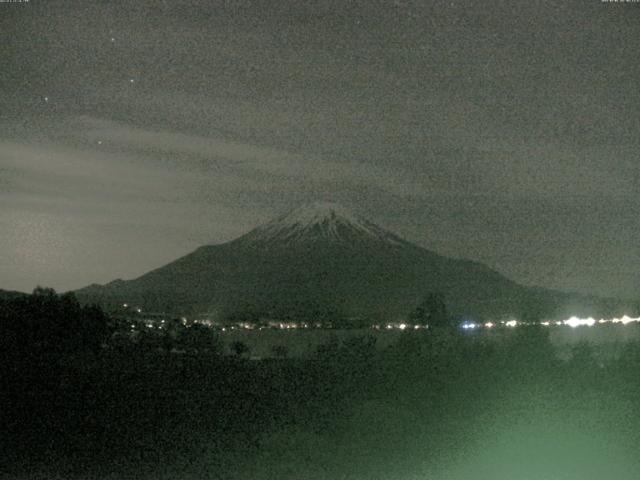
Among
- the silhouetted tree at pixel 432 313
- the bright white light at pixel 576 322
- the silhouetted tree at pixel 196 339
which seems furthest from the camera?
the silhouetted tree at pixel 432 313

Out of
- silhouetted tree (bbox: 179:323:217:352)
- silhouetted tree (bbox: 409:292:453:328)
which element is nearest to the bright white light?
silhouetted tree (bbox: 409:292:453:328)

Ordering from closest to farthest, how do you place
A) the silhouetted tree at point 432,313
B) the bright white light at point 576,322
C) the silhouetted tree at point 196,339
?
1. the silhouetted tree at point 196,339
2. the bright white light at point 576,322
3. the silhouetted tree at point 432,313

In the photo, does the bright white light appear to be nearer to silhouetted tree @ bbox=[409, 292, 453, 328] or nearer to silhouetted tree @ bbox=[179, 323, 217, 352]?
silhouetted tree @ bbox=[409, 292, 453, 328]

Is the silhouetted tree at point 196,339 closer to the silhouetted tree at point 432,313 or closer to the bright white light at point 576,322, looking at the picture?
the bright white light at point 576,322

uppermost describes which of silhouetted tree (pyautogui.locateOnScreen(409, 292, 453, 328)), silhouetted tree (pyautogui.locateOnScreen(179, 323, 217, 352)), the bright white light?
silhouetted tree (pyautogui.locateOnScreen(409, 292, 453, 328))

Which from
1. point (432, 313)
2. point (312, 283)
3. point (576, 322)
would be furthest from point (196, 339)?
point (312, 283)

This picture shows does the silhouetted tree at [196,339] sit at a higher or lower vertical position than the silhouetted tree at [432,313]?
lower

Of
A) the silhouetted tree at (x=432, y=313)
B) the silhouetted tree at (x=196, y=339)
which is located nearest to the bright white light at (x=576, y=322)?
the silhouetted tree at (x=432, y=313)

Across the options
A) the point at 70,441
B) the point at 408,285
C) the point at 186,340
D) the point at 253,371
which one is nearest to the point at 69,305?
the point at 186,340

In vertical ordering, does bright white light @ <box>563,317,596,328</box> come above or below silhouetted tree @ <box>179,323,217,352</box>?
above

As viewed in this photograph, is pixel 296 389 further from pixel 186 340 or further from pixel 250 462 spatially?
pixel 186 340

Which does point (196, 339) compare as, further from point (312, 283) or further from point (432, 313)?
point (312, 283)
